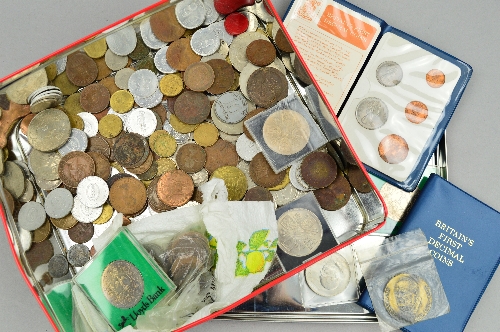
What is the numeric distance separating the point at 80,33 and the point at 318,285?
0.74 meters

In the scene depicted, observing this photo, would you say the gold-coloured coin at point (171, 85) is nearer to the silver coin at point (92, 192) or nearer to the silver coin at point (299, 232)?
Answer: the silver coin at point (92, 192)

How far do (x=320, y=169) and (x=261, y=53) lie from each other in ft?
0.84

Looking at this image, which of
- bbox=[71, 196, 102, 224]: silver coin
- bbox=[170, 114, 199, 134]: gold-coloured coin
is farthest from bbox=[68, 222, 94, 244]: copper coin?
bbox=[170, 114, 199, 134]: gold-coloured coin

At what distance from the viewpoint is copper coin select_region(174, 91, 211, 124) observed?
0.83m

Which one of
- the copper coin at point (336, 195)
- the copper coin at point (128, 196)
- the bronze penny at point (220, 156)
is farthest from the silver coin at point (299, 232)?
the copper coin at point (128, 196)

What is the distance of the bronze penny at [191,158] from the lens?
824mm

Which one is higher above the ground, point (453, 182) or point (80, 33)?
point (80, 33)

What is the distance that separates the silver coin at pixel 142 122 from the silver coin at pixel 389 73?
48cm

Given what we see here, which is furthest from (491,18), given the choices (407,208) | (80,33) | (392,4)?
(80,33)

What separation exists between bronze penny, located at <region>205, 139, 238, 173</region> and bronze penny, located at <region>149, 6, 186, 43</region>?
233 mm

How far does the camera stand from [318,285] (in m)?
0.85

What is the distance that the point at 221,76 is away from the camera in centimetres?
84

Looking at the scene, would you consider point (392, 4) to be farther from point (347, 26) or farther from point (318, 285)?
point (318, 285)

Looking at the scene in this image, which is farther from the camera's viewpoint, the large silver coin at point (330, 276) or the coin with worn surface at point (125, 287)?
the large silver coin at point (330, 276)
